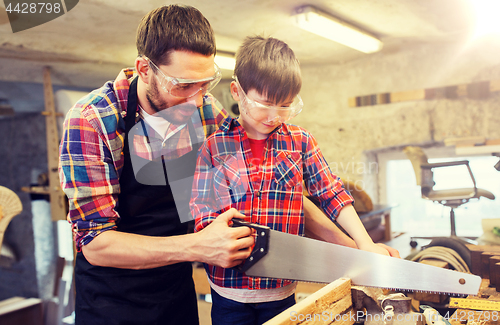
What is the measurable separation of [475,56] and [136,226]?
13.3 ft

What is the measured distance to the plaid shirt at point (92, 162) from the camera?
3.69 ft

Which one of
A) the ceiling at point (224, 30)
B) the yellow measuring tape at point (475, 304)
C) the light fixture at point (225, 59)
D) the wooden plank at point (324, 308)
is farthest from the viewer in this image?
the light fixture at point (225, 59)

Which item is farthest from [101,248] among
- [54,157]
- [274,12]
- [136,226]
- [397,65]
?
[397,65]

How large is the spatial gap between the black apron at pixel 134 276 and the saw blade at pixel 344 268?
446 millimetres

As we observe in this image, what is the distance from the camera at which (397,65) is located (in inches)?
169

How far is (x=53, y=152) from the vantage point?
13.5ft

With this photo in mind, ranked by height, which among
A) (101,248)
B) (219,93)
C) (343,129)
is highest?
(219,93)

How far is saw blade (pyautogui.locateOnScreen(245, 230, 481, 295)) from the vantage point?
Result: 43.6 inches

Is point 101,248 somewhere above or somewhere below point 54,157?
below

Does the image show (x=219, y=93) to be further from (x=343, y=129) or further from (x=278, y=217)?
(x=278, y=217)

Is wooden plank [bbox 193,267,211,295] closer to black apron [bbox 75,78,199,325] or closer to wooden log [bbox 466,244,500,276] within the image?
black apron [bbox 75,78,199,325]

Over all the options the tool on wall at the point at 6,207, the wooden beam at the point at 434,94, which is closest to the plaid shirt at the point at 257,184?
the tool on wall at the point at 6,207

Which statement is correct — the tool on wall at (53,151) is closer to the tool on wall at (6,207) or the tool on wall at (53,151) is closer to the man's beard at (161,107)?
the tool on wall at (6,207)

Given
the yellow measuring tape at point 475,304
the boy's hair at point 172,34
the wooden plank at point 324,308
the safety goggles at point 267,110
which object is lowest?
the yellow measuring tape at point 475,304
